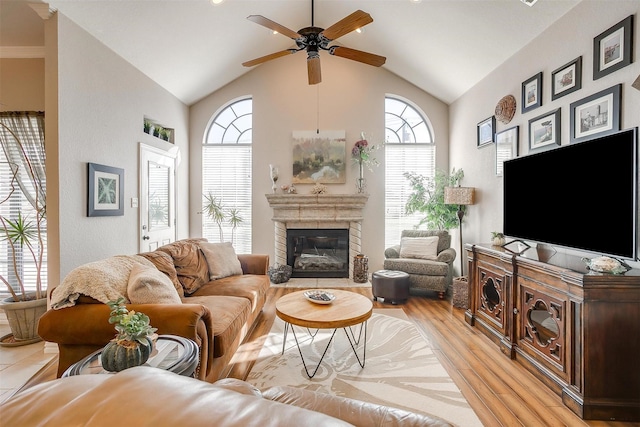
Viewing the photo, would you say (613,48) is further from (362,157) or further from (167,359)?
(167,359)

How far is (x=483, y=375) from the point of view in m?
2.40

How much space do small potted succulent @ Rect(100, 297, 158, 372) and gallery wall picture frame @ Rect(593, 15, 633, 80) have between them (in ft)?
11.6

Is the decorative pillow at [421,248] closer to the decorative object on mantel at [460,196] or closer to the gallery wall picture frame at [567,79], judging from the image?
the decorative object on mantel at [460,196]

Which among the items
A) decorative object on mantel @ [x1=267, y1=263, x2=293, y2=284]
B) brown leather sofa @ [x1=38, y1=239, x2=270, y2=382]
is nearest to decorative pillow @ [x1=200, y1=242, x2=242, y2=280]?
brown leather sofa @ [x1=38, y1=239, x2=270, y2=382]

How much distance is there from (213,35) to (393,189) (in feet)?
12.0

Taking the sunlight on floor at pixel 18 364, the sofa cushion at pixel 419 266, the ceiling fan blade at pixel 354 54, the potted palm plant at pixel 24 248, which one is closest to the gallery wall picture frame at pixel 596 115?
the ceiling fan blade at pixel 354 54

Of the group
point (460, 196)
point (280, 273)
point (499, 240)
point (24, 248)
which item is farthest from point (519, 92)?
point (24, 248)

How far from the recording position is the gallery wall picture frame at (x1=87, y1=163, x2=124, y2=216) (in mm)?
2973

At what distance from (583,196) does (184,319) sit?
2.89 meters

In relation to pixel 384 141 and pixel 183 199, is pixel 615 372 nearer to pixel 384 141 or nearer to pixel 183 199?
pixel 384 141

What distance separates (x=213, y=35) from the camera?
3971mm

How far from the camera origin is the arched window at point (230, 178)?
5.55 m

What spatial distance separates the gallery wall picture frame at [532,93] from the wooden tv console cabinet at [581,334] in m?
1.59

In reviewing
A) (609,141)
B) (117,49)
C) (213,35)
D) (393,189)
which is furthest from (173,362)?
(393,189)
